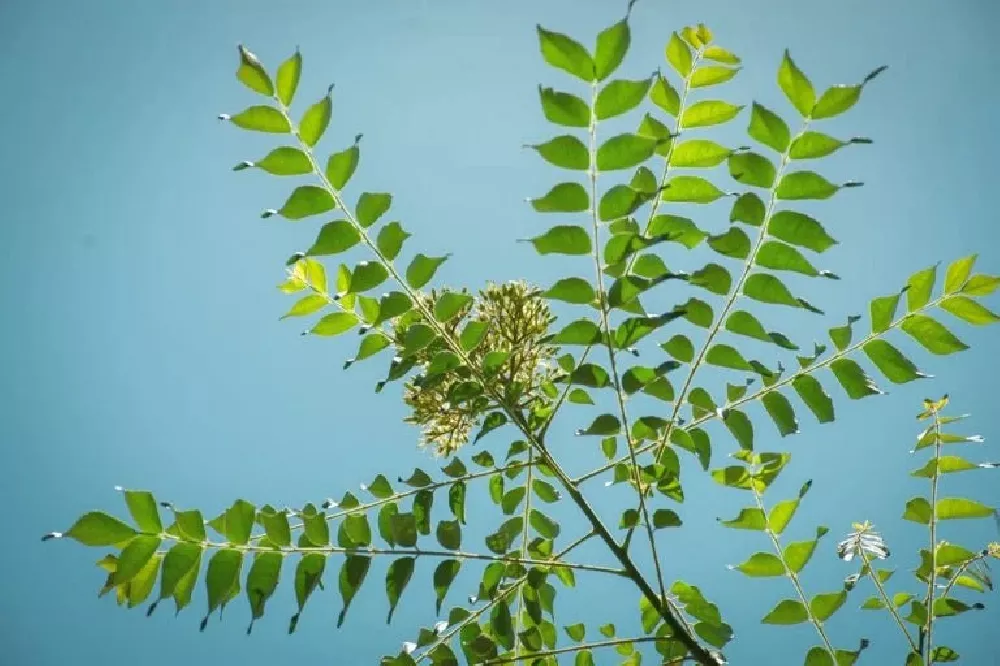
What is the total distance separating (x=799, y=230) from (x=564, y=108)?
1.99 ft

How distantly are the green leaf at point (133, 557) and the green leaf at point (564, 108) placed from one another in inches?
49.1

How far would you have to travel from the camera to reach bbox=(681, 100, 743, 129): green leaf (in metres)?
1.75

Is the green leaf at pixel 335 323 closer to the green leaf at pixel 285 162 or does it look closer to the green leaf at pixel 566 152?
the green leaf at pixel 285 162

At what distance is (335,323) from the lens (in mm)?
1992

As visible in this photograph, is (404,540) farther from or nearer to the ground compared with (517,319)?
nearer to the ground

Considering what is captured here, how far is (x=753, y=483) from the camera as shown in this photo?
2037mm

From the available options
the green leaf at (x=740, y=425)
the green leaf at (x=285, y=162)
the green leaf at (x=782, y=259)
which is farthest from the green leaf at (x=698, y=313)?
the green leaf at (x=285, y=162)

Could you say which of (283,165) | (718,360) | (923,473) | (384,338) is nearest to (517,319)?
(384,338)

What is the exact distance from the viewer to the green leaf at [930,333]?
175 cm

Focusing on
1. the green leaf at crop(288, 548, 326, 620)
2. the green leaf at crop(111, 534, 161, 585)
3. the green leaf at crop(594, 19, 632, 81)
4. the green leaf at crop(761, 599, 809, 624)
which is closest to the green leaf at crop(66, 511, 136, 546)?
the green leaf at crop(111, 534, 161, 585)

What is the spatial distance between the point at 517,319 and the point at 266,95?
3.03 feet

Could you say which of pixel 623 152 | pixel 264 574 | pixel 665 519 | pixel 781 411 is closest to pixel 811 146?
pixel 623 152

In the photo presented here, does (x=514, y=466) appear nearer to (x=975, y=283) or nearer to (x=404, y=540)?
(x=404, y=540)

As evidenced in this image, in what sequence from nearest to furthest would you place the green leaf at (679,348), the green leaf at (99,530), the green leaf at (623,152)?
the green leaf at (99,530) → the green leaf at (623,152) → the green leaf at (679,348)
